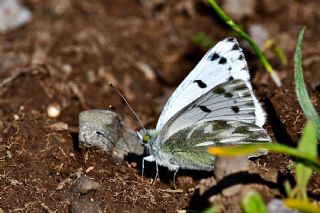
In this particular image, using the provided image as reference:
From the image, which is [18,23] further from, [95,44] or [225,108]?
[225,108]

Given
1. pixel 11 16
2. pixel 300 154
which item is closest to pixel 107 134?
pixel 300 154

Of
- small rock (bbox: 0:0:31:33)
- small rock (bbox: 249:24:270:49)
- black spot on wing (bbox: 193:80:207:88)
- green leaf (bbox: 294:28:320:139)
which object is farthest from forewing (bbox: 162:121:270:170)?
small rock (bbox: 0:0:31:33)

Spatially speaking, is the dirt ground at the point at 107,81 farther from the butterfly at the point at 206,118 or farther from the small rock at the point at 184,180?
the butterfly at the point at 206,118

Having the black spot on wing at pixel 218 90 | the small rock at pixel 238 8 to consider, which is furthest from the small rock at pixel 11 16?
the black spot on wing at pixel 218 90

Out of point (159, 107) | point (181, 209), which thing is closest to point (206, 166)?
point (181, 209)

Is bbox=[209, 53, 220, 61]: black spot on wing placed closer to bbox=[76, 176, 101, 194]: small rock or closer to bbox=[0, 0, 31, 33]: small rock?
bbox=[76, 176, 101, 194]: small rock

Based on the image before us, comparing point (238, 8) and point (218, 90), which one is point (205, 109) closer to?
point (218, 90)
